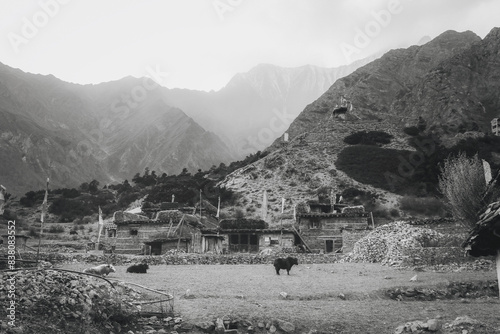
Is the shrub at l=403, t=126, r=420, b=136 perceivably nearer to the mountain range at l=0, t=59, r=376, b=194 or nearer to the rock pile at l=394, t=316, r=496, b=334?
the mountain range at l=0, t=59, r=376, b=194

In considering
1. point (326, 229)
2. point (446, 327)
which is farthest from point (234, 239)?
point (446, 327)

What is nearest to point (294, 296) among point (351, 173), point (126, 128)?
point (351, 173)

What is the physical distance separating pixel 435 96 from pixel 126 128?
10058 centimetres

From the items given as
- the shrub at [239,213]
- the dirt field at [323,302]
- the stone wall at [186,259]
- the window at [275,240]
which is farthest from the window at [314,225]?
the dirt field at [323,302]

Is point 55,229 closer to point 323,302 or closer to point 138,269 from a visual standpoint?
point 138,269

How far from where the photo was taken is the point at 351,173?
212 feet

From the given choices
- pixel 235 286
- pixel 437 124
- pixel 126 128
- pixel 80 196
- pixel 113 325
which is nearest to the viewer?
pixel 113 325

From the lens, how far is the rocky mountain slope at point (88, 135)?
10056cm

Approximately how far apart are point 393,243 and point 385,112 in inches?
3521

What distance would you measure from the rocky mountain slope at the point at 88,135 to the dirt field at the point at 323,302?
78497 millimetres

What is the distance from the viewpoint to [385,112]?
111 m

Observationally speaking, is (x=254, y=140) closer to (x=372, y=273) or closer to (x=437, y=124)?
(x=437, y=124)

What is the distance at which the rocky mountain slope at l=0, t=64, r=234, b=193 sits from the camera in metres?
101

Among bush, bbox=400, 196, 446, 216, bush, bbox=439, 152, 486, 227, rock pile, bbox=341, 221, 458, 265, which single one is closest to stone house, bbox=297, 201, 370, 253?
bush, bbox=400, 196, 446, 216
